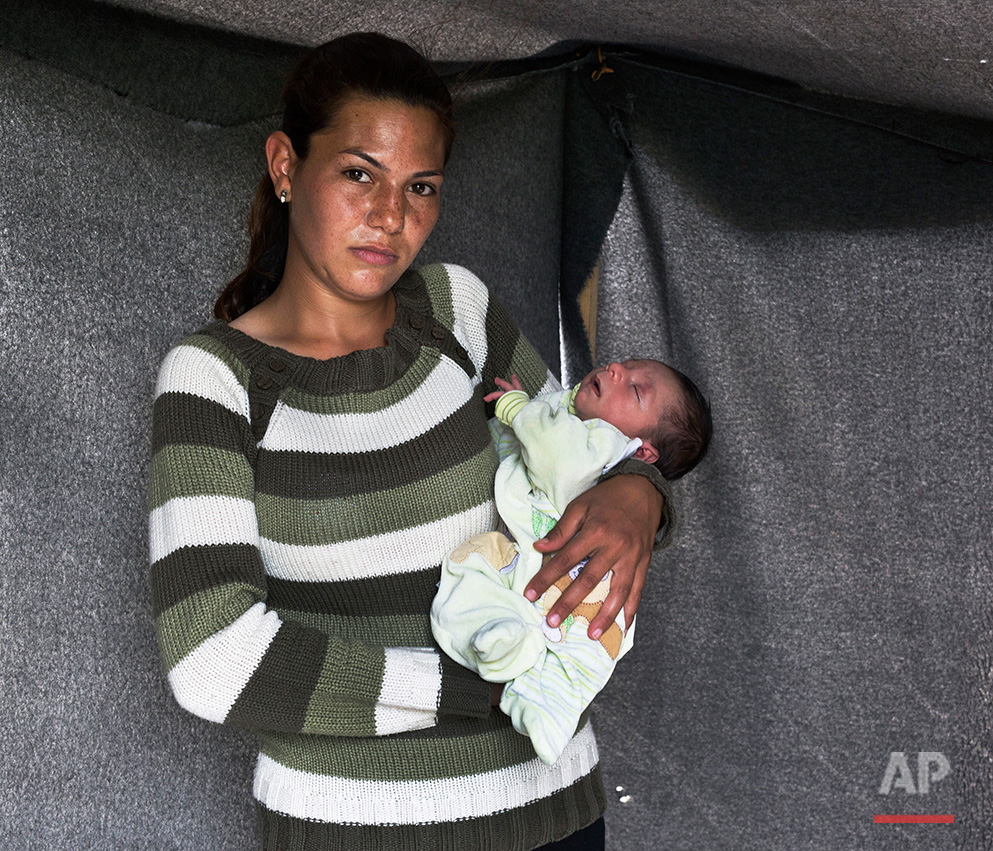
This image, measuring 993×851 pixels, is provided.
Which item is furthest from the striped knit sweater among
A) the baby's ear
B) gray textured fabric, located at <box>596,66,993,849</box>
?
gray textured fabric, located at <box>596,66,993,849</box>

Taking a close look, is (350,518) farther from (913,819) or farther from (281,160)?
(913,819)

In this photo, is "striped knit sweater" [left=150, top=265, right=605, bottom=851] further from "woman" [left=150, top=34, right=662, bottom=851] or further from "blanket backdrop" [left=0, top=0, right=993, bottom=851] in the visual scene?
"blanket backdrop" [left=0, top=0, right=993, bottom=851]

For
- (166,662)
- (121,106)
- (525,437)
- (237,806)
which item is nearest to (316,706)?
(166,662)

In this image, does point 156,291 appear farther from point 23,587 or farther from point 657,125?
point 657,125

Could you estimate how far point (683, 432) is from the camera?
1337 mm

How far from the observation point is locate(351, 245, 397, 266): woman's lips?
1.17 meters

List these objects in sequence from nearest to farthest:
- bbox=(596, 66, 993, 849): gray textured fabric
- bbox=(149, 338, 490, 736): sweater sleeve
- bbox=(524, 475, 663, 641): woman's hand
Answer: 1. bbox=(149, 338, 490, 736): sweater sleeve
2. bbox=(524, 475, 663, 641): woman's hand
3. bbox=(596, 66, 993, 849): gray textured fabric

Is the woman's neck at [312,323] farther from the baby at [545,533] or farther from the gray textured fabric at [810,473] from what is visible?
the gray textured fabric at [810,473]

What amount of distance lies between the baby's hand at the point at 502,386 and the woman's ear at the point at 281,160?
1.15 feet

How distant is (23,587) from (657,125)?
1.28 m

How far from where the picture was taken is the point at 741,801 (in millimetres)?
1964

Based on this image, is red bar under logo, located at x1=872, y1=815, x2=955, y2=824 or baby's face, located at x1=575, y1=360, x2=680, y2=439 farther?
red bar under logo, located at x1=872, y1=815, x2=955, y2=824

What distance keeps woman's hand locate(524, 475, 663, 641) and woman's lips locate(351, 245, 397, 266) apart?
0.36 meters

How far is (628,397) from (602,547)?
0.26 meters
